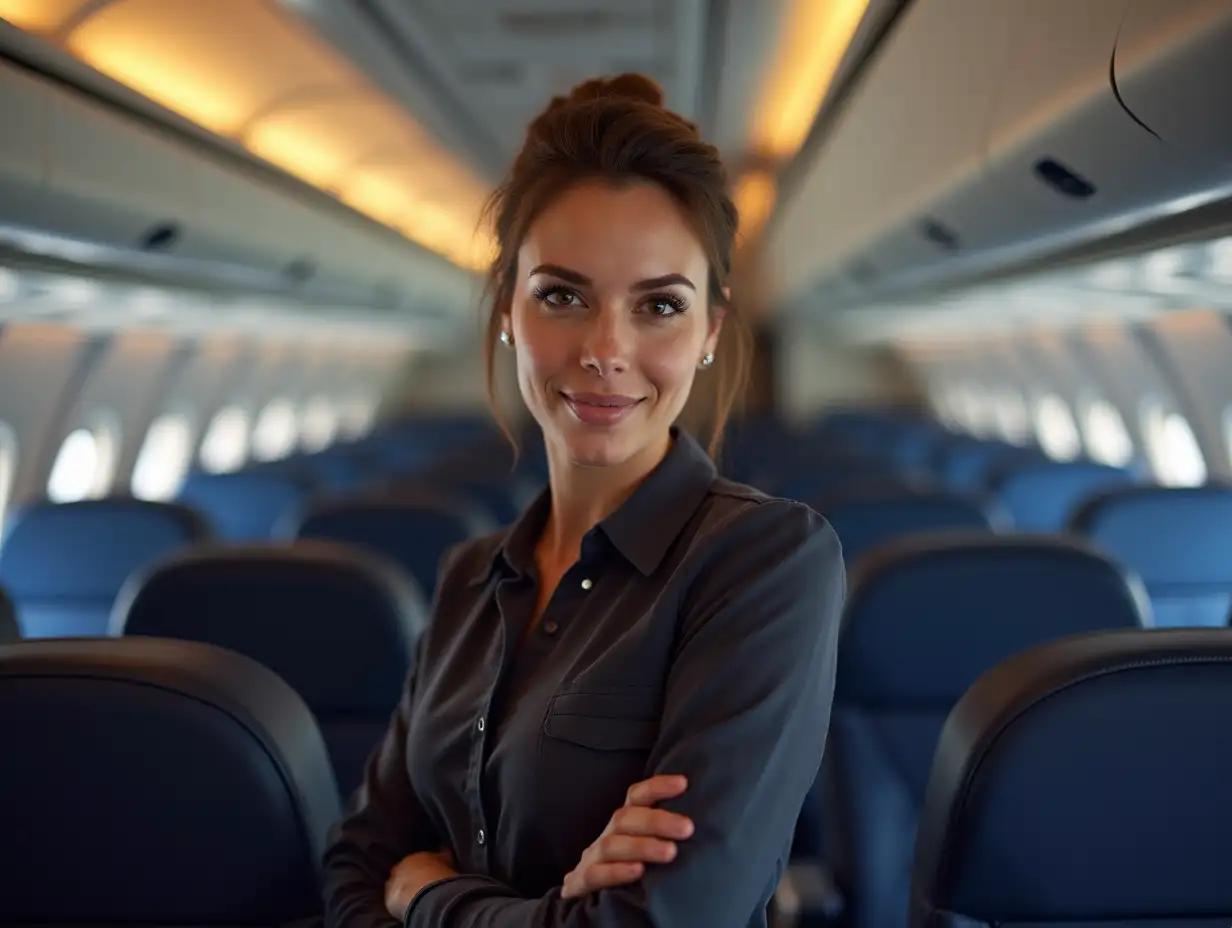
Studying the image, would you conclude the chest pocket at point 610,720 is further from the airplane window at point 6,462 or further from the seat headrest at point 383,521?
the airplane window at point 6,462

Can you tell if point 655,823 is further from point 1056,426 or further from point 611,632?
point 1056,426

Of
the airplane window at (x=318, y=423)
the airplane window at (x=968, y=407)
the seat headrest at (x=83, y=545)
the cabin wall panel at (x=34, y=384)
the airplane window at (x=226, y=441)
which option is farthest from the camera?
the airplane window at (x=968, y=407)

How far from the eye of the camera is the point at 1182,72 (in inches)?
85.0

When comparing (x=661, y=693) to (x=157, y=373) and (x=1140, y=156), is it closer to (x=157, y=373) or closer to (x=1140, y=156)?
(x=1140, y=156)

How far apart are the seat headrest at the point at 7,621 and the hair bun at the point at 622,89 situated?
1.73 metres

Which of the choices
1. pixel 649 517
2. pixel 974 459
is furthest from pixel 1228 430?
pixel 649 517

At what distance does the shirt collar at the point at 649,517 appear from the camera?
5.74 feet

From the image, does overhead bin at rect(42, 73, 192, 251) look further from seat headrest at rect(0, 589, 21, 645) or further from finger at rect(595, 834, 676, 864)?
finger at rect(595, 834, 676, 864)

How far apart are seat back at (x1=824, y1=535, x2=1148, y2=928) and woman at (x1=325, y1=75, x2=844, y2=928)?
3.70 ft

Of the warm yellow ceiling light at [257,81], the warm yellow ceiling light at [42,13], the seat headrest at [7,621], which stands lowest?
the seat headrest at [7,621]

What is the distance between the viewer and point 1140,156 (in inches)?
107

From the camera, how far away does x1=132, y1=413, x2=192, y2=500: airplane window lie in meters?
10.4

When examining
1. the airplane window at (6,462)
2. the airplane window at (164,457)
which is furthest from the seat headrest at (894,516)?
the airplane window at (164,457)

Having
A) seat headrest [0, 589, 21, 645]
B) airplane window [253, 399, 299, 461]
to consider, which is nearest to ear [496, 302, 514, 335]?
seat headrest [0, 589, 21, 645]
